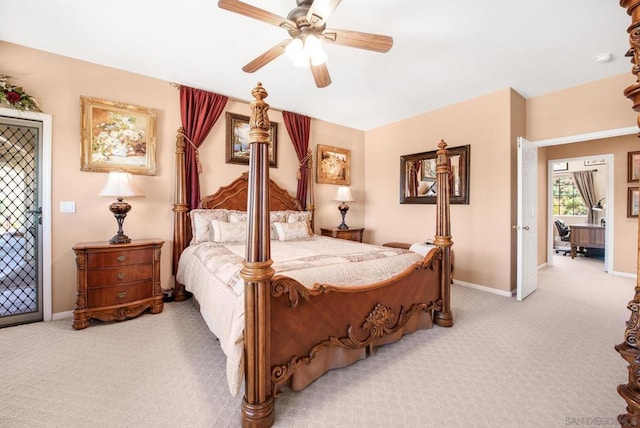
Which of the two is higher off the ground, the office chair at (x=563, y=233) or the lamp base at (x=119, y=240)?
the lamp base at (x=119, y=240)

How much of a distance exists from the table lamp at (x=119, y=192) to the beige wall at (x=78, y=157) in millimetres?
379

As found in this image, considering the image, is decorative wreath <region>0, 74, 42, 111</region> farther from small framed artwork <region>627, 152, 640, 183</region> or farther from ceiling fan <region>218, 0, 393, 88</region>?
small framed artwork <region>627, 152, 640, 183</region>

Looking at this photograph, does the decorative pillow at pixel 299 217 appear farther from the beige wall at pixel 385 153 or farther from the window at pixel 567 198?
the window at pixel 567 198

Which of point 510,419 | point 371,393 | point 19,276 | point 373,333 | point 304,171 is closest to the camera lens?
point 510,419

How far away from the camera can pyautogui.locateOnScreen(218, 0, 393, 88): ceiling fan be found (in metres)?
1.78

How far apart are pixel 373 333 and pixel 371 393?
0.45 m

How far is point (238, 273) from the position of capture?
1.93 m

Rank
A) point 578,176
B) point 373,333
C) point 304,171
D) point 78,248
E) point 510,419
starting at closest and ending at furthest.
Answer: point 510,419, point 373,333, point 78,248, point 304,171, point 578,176

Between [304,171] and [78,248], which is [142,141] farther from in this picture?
[304,171]

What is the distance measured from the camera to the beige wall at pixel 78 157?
2.93 m

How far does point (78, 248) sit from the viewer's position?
266 cm

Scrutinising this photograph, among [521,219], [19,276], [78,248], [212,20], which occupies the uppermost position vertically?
[212,20]

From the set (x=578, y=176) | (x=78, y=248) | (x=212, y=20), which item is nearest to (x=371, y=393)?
(x=78, y=248)

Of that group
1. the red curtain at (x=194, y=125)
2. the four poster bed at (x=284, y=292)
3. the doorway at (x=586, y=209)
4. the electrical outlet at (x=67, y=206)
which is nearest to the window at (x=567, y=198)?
the doorway at (x=586, y=209)
